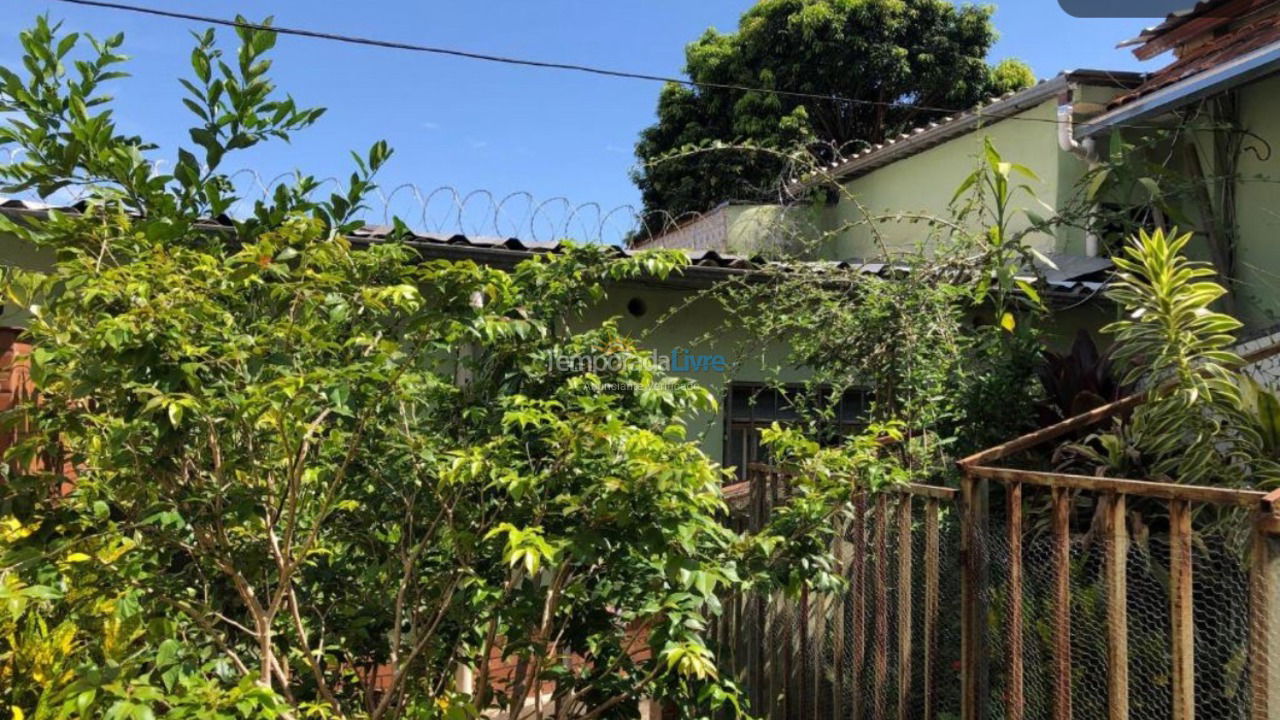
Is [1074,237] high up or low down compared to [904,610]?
up

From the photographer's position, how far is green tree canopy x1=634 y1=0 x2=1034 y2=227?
55.6 ft

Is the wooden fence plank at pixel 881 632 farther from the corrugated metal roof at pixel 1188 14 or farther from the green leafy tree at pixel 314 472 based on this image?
the corrugated metal roof at pixel 1188 14

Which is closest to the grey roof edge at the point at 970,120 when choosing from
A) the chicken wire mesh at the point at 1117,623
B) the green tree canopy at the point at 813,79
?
the chicken wire mesh at the point at 1117,623

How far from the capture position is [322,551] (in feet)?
9.23

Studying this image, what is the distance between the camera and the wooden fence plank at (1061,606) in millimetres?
2457

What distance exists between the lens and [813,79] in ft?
58.0

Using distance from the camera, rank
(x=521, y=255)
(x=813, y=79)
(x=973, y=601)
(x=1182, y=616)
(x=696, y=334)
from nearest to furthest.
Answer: (x=1182, y=616)
(x=973, y=601)
(x=521, y=255)
(x=696, y=334)
(x=813, y=79)

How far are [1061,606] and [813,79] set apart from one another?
16.6m

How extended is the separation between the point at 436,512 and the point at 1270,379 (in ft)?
14.4

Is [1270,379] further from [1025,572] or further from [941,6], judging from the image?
[941,6]

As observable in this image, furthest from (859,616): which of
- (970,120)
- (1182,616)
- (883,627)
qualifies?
(970,120)

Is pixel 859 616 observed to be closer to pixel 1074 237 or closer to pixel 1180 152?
pixel 1180 152

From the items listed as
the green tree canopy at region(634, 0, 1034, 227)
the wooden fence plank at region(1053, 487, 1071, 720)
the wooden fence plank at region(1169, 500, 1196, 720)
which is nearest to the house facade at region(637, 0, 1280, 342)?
the wooden fence plank at region(1053, 487, 1071, 720)

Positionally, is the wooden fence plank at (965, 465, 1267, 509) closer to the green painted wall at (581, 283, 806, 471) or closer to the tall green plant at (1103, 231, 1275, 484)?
the tall green plant at (1103, 231, 1275, 484)
